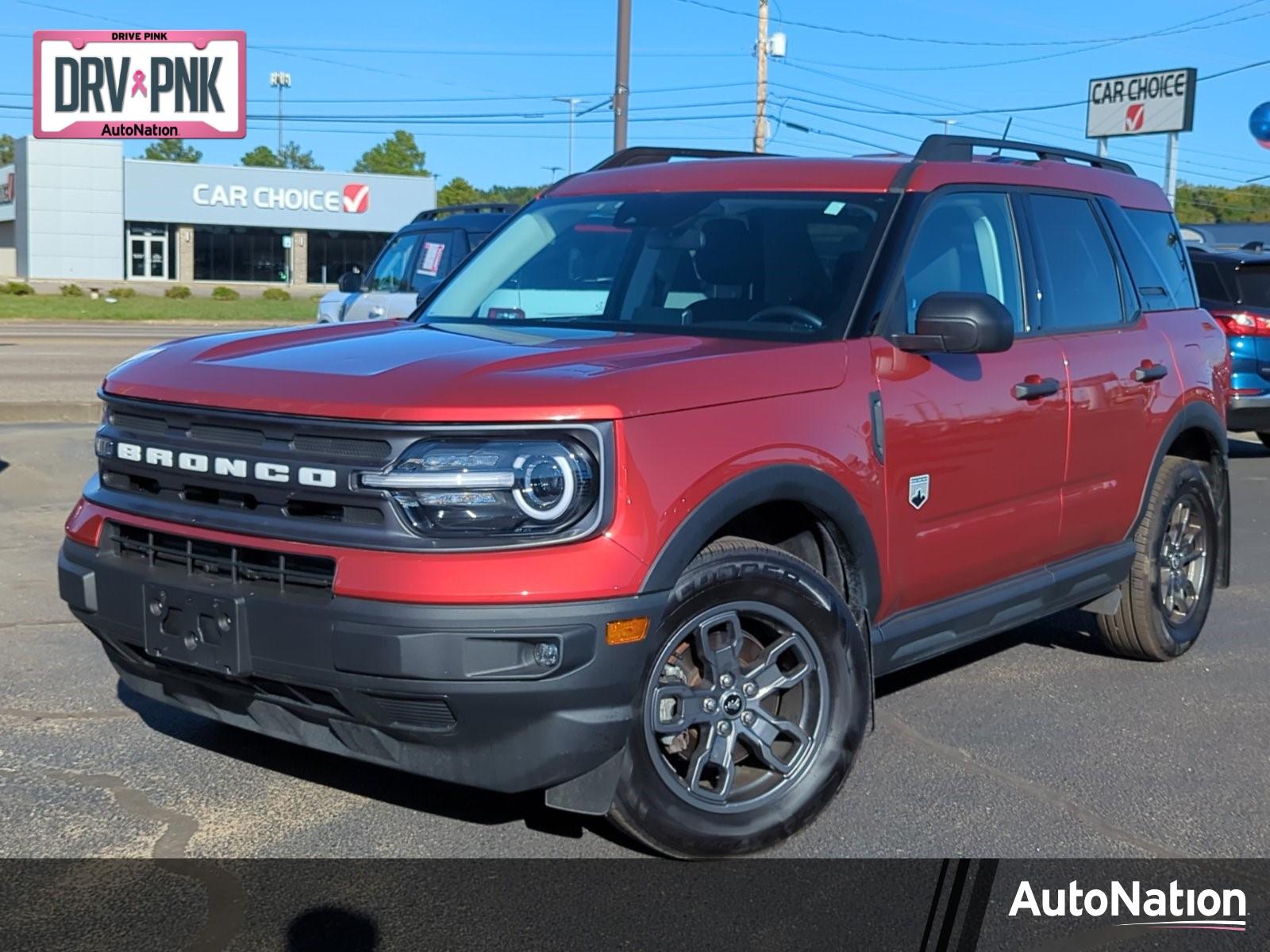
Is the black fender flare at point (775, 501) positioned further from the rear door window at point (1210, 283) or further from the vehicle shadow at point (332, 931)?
the rear door window at point (1210, 283)

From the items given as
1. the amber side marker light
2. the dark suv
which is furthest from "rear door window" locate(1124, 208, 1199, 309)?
the dark suv

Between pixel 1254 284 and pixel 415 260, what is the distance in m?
8.08

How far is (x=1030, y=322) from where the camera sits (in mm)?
5344

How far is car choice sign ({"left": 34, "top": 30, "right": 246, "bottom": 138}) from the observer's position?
3378 cm

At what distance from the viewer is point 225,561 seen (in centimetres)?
379

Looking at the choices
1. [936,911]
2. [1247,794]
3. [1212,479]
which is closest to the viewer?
[936,911]

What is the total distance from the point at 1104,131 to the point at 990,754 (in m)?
58.5

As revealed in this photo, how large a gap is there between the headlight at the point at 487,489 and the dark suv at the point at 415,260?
36.9 feet

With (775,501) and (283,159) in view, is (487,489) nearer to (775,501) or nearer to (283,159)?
(775,501)

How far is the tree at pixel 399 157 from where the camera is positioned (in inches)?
4471

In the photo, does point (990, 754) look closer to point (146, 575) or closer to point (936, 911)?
point (936, 911)

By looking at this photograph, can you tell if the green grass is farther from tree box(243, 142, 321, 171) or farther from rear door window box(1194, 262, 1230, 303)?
tree box(243, 142, 321, 171)

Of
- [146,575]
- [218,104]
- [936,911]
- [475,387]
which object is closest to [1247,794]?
[936,911]

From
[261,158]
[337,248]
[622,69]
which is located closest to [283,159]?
[261,158]
